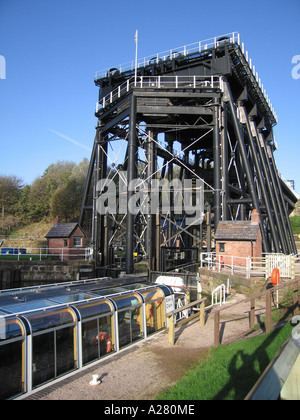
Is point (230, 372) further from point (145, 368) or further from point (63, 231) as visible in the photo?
point (63, 231)

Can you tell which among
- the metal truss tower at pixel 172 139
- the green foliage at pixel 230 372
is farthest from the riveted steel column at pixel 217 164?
the green foliage at pixel 230 372

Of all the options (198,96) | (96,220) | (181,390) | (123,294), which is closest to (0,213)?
(96,220)

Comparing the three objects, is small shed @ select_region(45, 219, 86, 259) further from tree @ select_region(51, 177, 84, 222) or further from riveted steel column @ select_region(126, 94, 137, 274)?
tree @ select_region(51, 177, 84, 222)

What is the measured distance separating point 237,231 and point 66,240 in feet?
58.0

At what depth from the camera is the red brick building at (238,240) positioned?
18281 millimetres

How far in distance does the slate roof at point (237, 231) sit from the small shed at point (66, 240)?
15.5 m

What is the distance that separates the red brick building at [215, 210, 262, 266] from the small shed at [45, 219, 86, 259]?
15.5 m

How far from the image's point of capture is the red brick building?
18.3 metres

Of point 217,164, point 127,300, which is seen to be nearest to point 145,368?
point 127,300

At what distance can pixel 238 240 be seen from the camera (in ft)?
61.0

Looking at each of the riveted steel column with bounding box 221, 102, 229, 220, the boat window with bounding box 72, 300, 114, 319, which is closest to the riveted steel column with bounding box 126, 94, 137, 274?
the riveted steel column with bounding box 221, 102, 229, 220

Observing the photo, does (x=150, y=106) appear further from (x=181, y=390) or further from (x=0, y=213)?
(x=0, y=213)

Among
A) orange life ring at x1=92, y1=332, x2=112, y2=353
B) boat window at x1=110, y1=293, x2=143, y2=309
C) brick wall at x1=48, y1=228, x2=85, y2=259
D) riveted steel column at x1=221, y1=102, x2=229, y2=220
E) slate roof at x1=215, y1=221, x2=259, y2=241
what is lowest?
orange life ring at x1=92, y1=332, x2=112, y2=353
